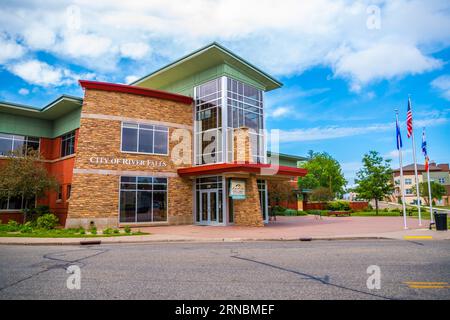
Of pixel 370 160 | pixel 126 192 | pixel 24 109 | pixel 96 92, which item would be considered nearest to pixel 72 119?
pixel 24 109

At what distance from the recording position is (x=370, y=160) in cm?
4372

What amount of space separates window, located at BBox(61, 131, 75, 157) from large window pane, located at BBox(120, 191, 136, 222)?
7430 millimetres

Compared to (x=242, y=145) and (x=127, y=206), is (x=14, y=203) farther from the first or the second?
(x=242, y=145)

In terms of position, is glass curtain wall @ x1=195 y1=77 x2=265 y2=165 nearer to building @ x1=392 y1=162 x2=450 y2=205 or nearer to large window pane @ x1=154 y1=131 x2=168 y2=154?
large window pane @ x1=154 y1=131 x2=168 y2=154

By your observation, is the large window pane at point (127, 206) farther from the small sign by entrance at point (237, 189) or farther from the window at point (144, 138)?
the small sign by entrance at point (237, 189)

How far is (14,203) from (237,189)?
741 inches

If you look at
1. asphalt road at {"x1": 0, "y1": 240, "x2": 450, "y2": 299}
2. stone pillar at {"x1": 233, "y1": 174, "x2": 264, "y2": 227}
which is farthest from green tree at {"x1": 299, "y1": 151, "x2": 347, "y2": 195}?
asphalt road at {"x1": 0, "y1": 240, "x2": 450, "y2": 299}

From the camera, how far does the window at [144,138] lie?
76.6 ft

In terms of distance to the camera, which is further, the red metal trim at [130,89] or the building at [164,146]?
the red metal trim at [130,89]

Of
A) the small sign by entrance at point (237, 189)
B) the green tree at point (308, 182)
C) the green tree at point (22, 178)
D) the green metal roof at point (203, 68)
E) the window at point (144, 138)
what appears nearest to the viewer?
the small sign by entrance at point (237, 189)

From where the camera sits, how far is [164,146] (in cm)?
2498

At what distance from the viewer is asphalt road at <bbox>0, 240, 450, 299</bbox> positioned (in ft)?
18.9

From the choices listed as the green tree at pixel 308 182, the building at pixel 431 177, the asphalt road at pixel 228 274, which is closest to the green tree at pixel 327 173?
the green tree at pixel 308 182
